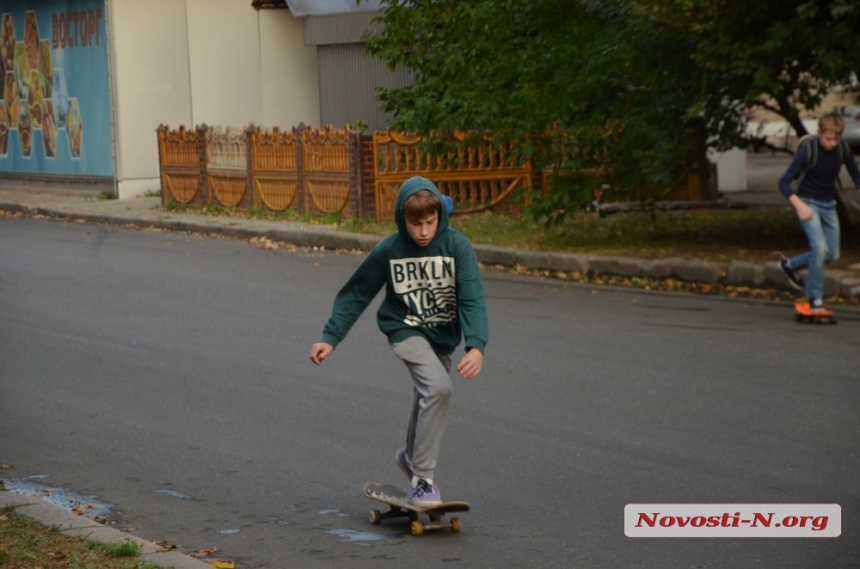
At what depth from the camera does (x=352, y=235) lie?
60.3 ft

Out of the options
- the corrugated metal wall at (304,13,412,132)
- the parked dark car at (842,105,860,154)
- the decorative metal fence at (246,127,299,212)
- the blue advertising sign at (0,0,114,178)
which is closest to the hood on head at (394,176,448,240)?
the decorative metal fence at (246,127,299,212)

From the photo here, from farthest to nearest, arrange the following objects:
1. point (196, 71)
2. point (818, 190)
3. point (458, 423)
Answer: point (196, 71), point (818, 190), point (458, 423)

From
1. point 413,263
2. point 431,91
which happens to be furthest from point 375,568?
point 431,91

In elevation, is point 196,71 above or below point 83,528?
above

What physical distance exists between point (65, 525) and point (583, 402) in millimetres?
3751

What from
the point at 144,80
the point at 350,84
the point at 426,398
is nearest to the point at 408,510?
the point at 426,398

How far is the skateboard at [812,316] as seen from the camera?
11.5 m

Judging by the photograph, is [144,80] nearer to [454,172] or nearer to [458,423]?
[454,172]

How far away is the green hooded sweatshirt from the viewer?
5965 mm

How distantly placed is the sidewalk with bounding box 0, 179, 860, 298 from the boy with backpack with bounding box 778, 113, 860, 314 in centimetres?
121

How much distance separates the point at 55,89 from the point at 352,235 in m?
13.5

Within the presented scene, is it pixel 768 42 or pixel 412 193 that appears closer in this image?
pixel 412 193

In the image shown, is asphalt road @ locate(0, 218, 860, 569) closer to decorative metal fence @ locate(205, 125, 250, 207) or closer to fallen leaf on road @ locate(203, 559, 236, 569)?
fallen leaf on road @ locate(203, 559, 236, 569)

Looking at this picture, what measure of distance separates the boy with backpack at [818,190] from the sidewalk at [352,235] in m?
1.21
